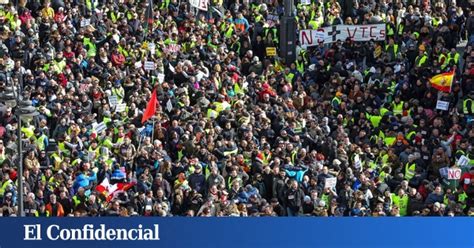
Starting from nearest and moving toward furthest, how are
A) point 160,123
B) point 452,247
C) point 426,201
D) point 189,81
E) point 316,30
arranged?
point 452,247
point 426,201
point 160,123
point 189,81
point 316,30

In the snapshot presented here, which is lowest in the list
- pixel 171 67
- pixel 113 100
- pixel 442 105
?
pixel 442 105

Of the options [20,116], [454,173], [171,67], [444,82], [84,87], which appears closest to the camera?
[20,116]

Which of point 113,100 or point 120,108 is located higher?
point 113,100

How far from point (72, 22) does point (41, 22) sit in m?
0.80

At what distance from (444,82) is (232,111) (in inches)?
185

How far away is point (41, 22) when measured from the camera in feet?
133

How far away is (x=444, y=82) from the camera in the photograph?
126ft

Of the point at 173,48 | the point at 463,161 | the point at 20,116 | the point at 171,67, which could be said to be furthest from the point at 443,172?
the point at 20,116

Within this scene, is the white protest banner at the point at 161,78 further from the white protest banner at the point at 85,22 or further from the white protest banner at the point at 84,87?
the white protest banner at the point at 85,22

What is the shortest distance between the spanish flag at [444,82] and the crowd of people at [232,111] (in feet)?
0.40

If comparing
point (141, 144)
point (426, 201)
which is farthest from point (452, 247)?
point (141, 144)

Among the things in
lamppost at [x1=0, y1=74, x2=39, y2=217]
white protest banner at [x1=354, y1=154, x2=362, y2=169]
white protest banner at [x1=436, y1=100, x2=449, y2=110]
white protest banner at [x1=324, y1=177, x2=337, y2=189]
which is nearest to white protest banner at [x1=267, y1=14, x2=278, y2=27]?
white protest banner at [x1=436, y1=100, x2=449, y2=110]

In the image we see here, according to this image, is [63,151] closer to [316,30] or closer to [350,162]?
[350,162]

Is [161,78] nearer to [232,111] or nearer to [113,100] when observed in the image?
[113,100]
